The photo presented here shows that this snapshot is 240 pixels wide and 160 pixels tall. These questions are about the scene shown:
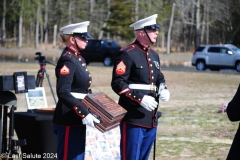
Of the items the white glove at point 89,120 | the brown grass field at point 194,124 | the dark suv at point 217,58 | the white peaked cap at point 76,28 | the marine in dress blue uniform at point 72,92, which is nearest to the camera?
the white glove at point 89,120

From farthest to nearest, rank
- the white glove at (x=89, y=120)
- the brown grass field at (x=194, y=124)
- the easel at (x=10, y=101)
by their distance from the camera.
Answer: the brown grass field at (x=194, y=124) → the easel at (x=10, y=101) → the white glove at (x=89, y=120)

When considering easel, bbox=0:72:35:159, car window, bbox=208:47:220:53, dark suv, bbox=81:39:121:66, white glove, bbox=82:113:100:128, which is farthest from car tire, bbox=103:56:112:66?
white glove, bbox=82:113:100:128

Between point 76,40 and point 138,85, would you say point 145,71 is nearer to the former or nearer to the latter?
point 138,85

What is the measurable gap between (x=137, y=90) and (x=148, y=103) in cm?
24

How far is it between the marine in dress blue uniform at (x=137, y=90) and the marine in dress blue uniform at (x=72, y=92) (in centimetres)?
36

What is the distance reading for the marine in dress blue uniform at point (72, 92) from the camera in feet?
19.6

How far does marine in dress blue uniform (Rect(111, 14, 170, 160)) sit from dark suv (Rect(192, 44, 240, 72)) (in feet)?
93.7

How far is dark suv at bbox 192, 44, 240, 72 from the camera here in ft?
113

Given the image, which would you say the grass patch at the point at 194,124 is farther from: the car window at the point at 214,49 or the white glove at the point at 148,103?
the car window at the point at 214,49

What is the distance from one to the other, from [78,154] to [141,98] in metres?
0.82

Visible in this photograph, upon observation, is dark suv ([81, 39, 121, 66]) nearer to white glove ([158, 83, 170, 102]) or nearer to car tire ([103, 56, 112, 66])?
car tire ([103, 56, 112, 66])

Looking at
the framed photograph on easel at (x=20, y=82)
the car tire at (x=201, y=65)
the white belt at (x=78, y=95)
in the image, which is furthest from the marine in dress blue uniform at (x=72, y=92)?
the car tire at (x=201, y=65)

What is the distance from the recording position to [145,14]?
8431cm

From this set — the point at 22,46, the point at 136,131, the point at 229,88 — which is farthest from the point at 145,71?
the point at 22,46
